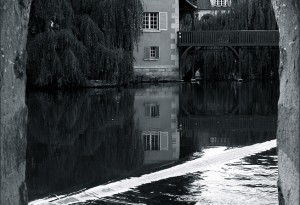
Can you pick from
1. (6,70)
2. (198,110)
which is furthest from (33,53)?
(6,70)

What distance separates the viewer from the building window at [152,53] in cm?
3741

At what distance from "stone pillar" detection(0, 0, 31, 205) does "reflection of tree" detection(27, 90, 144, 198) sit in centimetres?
276

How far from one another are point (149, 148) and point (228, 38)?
26.9 metres

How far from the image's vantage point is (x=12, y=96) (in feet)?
13.9

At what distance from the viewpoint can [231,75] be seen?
137 ft

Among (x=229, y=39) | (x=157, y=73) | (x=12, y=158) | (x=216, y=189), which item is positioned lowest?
(x=216, y=189)

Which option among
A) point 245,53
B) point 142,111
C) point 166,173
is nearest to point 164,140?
point 166,173

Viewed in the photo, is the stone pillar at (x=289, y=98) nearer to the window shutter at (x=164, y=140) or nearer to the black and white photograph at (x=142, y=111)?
the black and white photograph at (x=142, y=111)

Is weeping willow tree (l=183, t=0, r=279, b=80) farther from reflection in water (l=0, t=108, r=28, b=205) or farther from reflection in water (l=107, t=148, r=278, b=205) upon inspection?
reflection in water (l=0, t=108, r=28, b=205)

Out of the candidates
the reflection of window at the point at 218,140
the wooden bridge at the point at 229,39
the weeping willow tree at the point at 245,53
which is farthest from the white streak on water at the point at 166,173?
the weeping willow tree at the point at 245,53

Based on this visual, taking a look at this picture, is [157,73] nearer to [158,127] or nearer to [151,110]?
[151,110]

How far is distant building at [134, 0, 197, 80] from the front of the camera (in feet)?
122

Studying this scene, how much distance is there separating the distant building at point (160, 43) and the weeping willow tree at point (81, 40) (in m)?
5.84

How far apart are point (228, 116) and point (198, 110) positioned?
Result: 1.86 metres
